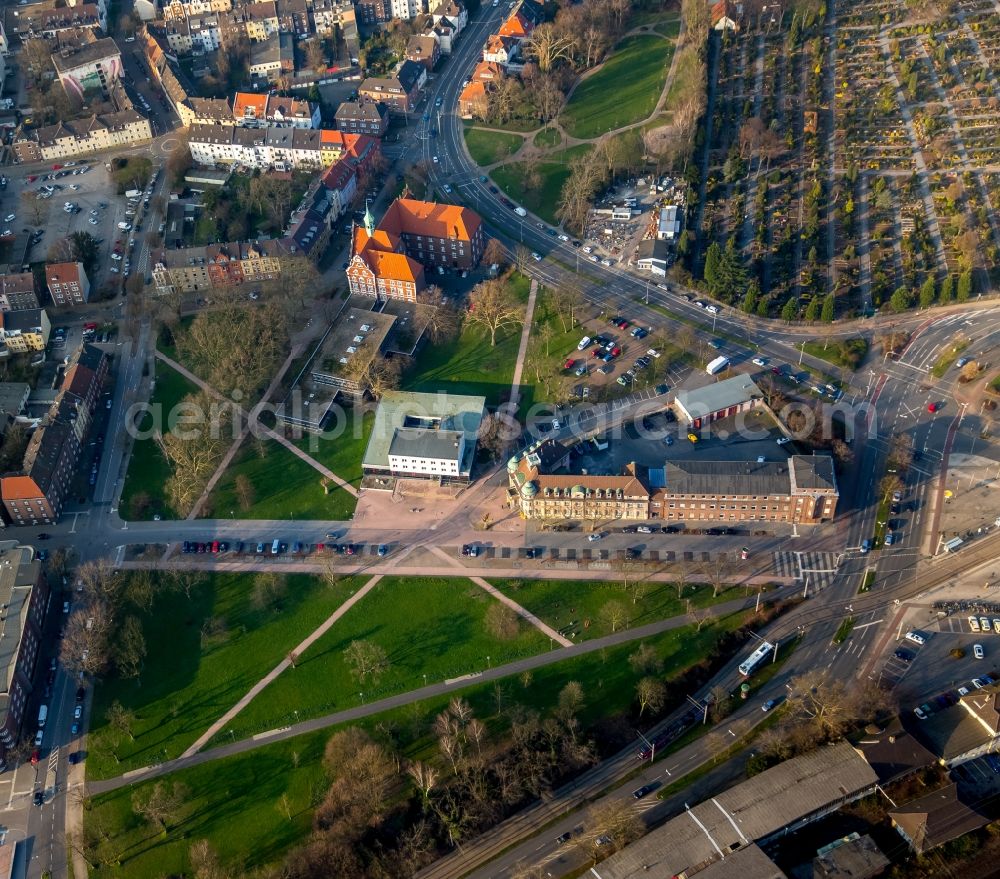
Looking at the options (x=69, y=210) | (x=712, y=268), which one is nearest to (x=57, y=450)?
(x=69, y=210)

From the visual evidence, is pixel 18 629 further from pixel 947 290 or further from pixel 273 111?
pixel 947 290

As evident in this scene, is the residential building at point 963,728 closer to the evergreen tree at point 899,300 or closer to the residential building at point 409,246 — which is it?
the evergreen tree at point 899,300

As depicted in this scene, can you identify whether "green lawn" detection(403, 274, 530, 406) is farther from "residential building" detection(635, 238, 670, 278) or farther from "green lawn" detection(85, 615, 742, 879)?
"green lawn" detection(85, 615, 742, 879)

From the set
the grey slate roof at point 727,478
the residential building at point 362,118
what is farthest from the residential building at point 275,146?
the grey slate roof at point 727,478

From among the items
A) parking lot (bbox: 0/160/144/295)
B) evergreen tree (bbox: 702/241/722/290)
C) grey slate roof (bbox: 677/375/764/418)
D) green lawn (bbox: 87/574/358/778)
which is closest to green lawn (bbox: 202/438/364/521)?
green lawn (bbox: 87/574/358/778)

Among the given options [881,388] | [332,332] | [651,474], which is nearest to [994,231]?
[881,388]

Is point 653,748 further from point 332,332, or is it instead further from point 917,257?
point 917,257

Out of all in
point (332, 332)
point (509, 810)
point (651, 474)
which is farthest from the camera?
point (332, 332)
